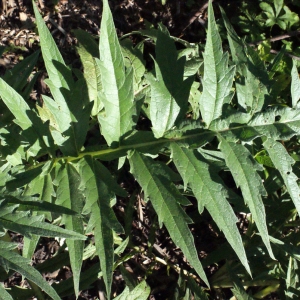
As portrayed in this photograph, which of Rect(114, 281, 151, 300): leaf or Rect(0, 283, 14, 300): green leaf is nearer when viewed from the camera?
Rect(0, 283, 14, 300): green leaf

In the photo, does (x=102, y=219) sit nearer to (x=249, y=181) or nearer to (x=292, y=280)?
(x=249, y=181)

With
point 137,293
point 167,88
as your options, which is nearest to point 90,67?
point 167,88

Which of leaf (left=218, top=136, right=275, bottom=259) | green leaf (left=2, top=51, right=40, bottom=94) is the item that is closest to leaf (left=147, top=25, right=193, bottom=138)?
leaf (left=218, top=136, right=275, bottom=259)

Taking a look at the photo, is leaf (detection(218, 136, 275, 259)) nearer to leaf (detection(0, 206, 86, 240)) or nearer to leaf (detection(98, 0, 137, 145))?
leaf (detection(98, 0, 137, 145))

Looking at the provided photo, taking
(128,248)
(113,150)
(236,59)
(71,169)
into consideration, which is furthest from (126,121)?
(128,248)

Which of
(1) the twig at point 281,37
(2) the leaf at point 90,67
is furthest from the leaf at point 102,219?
(1) the twig at point 281,37

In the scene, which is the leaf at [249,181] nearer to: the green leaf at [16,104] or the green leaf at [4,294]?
the green leaf at [16,104]

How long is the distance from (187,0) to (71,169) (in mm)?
2425

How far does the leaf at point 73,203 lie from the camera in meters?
1.77

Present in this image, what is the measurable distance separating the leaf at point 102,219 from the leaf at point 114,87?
0.22 m

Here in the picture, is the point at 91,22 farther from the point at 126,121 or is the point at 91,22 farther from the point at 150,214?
the point at 126,121

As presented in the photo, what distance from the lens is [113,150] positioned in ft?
6.33

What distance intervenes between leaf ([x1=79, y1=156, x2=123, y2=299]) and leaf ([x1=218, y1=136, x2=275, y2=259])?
1.70 ft

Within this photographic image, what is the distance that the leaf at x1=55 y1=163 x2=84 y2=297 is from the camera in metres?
1.77
